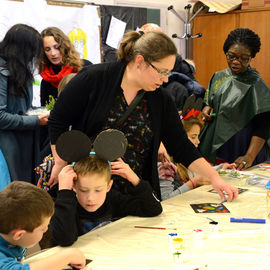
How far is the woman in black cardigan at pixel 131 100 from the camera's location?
195 cm

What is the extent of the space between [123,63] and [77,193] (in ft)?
2.38

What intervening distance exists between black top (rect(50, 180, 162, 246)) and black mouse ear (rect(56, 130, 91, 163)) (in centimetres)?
15

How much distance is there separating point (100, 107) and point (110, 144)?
0.36 metres

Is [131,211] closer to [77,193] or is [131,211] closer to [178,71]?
[77,193]

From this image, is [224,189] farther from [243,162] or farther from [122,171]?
[243,162]

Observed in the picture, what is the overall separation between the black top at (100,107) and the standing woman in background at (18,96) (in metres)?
0.94

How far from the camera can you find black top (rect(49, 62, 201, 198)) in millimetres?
2004

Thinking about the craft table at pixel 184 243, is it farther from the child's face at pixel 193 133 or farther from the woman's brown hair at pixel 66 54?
the woman's brown hair at pixel 66 54

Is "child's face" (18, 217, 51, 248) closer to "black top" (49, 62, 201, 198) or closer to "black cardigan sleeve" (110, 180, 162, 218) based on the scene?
"black cardigan sleeve" (110, 180, 162, 218)

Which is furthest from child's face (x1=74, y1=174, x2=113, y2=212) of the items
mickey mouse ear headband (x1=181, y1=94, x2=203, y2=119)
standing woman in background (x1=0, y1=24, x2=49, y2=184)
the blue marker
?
standing woman in background (x1=0, y1=24, x2=49, y2=184)

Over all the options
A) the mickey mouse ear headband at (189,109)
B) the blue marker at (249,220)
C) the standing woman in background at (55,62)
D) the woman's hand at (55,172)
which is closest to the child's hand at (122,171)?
the woman's hand at (55,172)

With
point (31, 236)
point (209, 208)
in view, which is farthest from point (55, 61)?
point (31, 236)

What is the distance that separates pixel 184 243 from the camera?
1566mm

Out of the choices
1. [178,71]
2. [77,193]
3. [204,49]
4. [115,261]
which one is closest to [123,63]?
[77,193]
